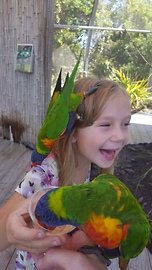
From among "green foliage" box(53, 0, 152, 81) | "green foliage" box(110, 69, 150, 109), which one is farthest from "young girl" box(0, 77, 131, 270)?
"green foliage" box(110, 69, 150, 109)

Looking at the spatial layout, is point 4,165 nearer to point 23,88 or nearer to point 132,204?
point 23,88

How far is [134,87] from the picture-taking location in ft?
13.0

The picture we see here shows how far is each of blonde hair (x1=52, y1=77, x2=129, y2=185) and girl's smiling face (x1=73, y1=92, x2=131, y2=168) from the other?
1 centimetres

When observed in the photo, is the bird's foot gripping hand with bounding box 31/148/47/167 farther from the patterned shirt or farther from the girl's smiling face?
the girl's smiling face

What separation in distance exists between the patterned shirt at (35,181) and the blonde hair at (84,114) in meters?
0.02

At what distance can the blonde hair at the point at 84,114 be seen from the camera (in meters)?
0.69

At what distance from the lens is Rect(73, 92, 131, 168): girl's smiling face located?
0.67 metres

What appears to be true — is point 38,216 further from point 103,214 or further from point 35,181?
point 35,181

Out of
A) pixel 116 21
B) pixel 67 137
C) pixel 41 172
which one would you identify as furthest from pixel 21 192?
pixel 116 21

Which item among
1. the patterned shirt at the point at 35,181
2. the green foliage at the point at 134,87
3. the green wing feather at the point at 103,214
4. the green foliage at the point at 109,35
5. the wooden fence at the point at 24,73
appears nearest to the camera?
the green wing feather at the point at 103,214

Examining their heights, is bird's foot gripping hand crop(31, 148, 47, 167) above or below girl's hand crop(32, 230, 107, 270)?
below

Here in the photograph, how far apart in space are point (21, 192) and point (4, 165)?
122cm

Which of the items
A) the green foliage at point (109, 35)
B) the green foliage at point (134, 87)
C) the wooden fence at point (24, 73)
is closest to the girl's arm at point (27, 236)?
the wooden fence at point (24, 73)

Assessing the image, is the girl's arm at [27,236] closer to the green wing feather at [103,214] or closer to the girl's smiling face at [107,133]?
the green wing feather at [103,214]
